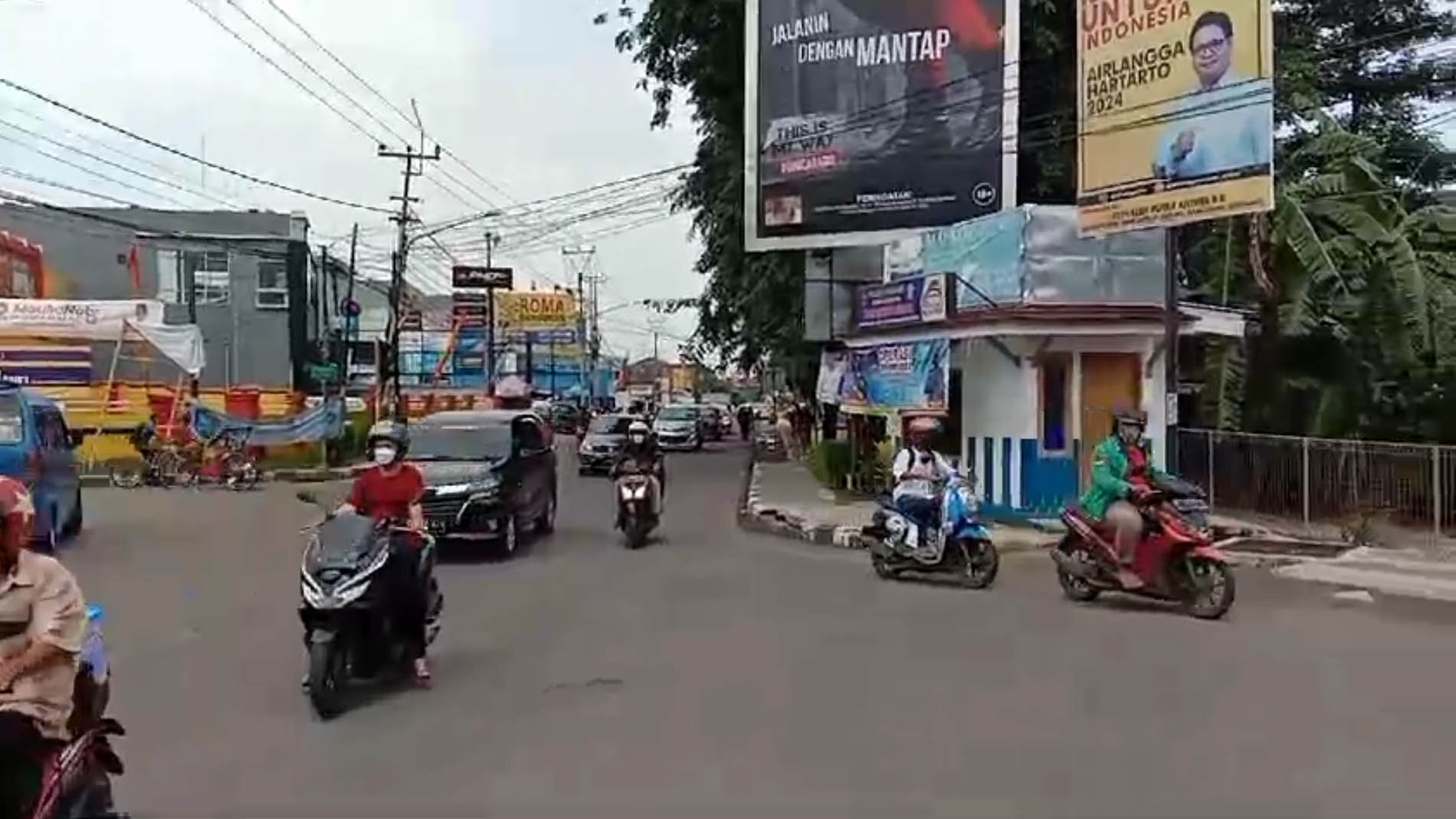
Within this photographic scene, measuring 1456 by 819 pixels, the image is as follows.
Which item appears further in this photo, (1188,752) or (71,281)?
(71,281)

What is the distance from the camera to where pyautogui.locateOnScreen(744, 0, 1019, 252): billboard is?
1105 inches

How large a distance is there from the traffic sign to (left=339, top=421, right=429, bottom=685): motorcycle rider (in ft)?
192

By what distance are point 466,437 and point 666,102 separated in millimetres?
19430

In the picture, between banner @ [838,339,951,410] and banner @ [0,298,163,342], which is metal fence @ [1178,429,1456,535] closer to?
banner @ [838,339,951,410]

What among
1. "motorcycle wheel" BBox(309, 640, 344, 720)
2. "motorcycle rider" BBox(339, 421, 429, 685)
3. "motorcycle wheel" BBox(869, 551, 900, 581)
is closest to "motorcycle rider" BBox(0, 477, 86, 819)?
"motorcycle wheel" BBox(309, 640, 344, 720)

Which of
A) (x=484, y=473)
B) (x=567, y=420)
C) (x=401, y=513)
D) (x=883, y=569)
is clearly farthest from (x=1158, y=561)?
(x=567, y=420)

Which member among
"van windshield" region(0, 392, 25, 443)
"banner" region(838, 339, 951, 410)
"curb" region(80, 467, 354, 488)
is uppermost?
"banner" region(838, 339, 951, 410)

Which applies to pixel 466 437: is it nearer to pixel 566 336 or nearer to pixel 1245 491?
pixel 1245 491

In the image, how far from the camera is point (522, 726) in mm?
8344

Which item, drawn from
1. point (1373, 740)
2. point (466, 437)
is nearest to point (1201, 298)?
point (466, 437)

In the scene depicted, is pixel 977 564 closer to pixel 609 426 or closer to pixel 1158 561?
pixel 1158 561

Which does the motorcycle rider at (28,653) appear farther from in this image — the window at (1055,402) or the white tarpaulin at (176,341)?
the white tarpaulin at (176,341)

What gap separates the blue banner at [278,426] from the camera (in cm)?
3700

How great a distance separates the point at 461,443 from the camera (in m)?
19.2
